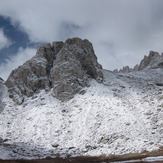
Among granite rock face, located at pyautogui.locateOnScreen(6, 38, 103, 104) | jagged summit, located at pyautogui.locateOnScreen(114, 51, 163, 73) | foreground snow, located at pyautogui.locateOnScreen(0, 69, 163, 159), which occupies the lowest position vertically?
foreground snow, located at pyautogui.locateOnScreen(0, 69, 163, 159)

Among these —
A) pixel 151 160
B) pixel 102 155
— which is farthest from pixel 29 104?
pixel 151 160

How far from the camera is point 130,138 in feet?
104

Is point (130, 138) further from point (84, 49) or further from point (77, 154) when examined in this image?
point (84, 49)

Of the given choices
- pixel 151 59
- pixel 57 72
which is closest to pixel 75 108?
pixel 57 72

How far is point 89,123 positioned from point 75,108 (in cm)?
628

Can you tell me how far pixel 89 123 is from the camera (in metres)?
37.6

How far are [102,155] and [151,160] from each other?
748 centimetres

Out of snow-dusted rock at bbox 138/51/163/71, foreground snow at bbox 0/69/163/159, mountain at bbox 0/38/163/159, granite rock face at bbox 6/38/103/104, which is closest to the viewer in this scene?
foreground snow at bbox 0/69/163/159

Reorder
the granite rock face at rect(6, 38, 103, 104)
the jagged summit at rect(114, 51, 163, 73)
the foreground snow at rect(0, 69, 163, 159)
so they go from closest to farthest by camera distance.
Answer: the foreground snow at rect(0, 69, 163, 159) → the granite rock face at rect(6, 38, 103, 104) → the jagged summit at rect(114, 51, 163, 73)

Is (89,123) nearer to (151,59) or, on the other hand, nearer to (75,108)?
(75,108)

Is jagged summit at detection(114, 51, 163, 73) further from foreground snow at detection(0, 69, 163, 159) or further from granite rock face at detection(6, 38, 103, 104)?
granite rock face at detection(6, 38, 103, 104)

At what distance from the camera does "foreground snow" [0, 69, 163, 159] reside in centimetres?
3125

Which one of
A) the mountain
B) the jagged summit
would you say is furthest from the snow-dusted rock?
the mountain

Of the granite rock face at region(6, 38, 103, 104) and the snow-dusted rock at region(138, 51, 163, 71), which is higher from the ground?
the snow-dusted rock at region(138, 51, 163, 71)
